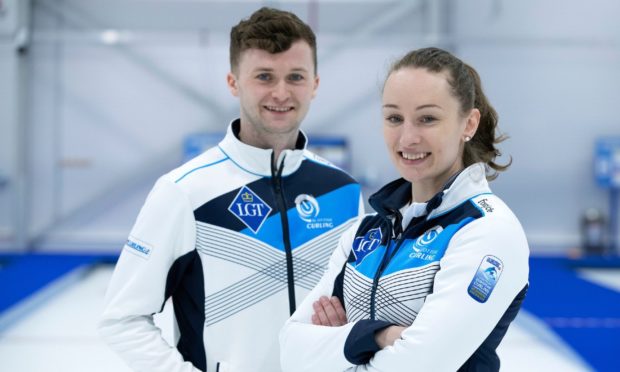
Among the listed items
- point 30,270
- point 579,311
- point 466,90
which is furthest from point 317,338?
point 30,270

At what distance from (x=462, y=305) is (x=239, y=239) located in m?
0.93

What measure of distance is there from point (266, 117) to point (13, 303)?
182 inches

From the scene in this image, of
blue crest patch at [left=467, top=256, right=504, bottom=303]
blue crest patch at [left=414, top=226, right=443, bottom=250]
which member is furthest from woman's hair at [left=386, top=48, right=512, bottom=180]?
blue crest patch at [left=467, top=256, right=504, bottom=303]

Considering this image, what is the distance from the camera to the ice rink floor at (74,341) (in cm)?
476

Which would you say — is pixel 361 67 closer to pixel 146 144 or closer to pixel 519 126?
pixel 519 126

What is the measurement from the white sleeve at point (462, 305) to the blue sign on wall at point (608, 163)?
7861 mm

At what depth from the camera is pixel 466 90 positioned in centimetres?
183

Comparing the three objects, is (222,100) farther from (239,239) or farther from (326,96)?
(239,239)

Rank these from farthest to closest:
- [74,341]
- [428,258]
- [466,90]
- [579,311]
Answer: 1. [579,311]
2. [74,341]
3. [466,90]
4. [428,258]

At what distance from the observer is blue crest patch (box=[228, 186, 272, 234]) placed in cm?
235

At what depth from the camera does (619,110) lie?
29.9 ft

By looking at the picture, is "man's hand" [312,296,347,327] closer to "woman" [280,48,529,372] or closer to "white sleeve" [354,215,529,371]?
"woman" [280,48,529,372]

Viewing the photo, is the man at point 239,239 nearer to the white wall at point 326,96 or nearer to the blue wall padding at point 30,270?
the blue wall padding at point 30,270

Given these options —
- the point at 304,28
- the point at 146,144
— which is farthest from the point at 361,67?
the point at 304,28
